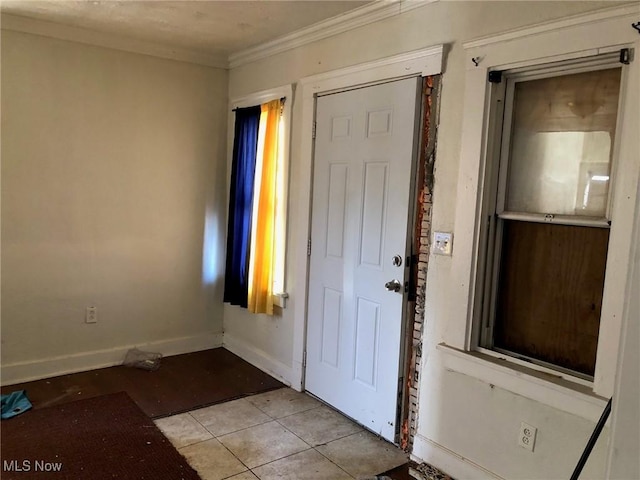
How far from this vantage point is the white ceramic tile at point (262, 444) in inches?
102

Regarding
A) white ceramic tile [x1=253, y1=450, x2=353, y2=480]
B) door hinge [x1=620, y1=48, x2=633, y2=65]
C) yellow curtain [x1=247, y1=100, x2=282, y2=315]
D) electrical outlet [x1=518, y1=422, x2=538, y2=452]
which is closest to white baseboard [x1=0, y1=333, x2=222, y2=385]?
yellow curtain [x1=247, y1=100, x2=282, y2=315]

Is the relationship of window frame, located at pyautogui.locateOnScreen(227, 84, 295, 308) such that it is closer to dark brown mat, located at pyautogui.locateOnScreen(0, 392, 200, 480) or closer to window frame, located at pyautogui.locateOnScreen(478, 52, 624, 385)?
dark brown mat, located at pyautogui.locateOnScreen(0, 392, 200, 480)

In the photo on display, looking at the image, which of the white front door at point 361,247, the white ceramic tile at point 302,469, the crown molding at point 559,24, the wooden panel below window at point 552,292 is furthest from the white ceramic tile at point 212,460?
the crown molding at point 559,24

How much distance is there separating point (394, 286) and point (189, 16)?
2067 mm

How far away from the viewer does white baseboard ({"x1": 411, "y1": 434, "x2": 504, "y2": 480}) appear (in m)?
2.31

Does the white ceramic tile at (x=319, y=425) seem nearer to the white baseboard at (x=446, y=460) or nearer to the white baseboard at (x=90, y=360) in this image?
the white baseboard at (x=446, y=460)

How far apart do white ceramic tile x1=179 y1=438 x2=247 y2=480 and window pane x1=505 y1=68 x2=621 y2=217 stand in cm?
187

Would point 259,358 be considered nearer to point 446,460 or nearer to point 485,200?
point 446,460

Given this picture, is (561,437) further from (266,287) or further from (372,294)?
(266,287)

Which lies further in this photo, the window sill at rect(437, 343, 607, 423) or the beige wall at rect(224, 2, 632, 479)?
the beige wall at rect(224, 2, 632, 479)

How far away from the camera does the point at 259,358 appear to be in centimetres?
385

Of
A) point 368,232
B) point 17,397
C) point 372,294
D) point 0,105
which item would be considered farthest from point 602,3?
point 17,397

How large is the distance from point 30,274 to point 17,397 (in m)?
0.82

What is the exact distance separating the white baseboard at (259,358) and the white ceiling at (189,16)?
7.65ft
